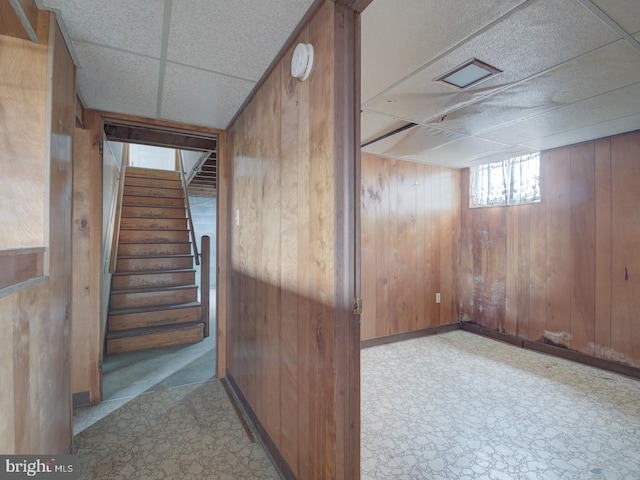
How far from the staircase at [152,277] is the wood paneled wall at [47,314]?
176 cm

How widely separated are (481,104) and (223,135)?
2011 mm

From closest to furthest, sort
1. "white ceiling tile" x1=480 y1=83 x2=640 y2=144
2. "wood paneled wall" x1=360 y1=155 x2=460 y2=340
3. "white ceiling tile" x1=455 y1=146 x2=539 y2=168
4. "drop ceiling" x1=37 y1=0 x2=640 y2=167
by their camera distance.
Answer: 1. "drop ceiling" x1=37 y1=0 x2=640 y2=167
2. "white ceiling tile" x1=480 y1=83 x2=640 y2=144
3. "white ceiling tile" x1=455 y1=146 x2=539 y2=168
4. "wood paneled wall" x1=360 y1=155 x2=460 y2=340

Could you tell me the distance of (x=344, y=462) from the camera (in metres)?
1.10

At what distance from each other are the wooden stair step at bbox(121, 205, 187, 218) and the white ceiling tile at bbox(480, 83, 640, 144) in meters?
4.27

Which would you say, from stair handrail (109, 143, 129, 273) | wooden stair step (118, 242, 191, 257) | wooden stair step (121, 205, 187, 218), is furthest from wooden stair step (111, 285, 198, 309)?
wooden stair step (121, 205, 187, 218)

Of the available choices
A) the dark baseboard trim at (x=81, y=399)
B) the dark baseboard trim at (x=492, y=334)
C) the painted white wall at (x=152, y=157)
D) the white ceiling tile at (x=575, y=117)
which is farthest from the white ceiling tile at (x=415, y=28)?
the painted white wall at (x=152, y=157)

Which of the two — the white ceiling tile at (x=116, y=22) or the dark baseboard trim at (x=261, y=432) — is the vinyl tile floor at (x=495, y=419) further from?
the white ceiling tile at (x=116, y=22)

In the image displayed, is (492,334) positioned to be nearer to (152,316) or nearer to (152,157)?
(152,316)

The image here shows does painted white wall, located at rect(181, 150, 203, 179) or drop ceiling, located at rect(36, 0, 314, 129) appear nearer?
drop ceiling, located at rect(36, 0, 314, 129)

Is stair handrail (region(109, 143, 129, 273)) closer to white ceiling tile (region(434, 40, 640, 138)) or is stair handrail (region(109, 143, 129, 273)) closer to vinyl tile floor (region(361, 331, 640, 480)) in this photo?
vinyl tile floor (region(361, 331, 640, 480))

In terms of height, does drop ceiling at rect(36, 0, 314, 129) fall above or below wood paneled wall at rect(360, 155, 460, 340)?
above

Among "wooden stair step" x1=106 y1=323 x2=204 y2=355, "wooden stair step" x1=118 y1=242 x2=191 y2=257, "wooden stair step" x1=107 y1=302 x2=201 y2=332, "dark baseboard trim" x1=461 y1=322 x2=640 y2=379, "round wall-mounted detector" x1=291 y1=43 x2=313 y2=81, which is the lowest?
"dark baseboard trim" x1=461 y1=322 x2=640 y2=379

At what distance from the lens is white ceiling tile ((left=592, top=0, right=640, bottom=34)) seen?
1192 mm

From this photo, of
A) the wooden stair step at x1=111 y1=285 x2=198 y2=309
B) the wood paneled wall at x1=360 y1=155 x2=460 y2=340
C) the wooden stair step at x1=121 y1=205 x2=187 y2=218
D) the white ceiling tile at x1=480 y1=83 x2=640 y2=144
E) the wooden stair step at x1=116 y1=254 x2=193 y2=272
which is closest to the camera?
the white ceiling tile at x1=480 y1=83 x2=640 y2=144
